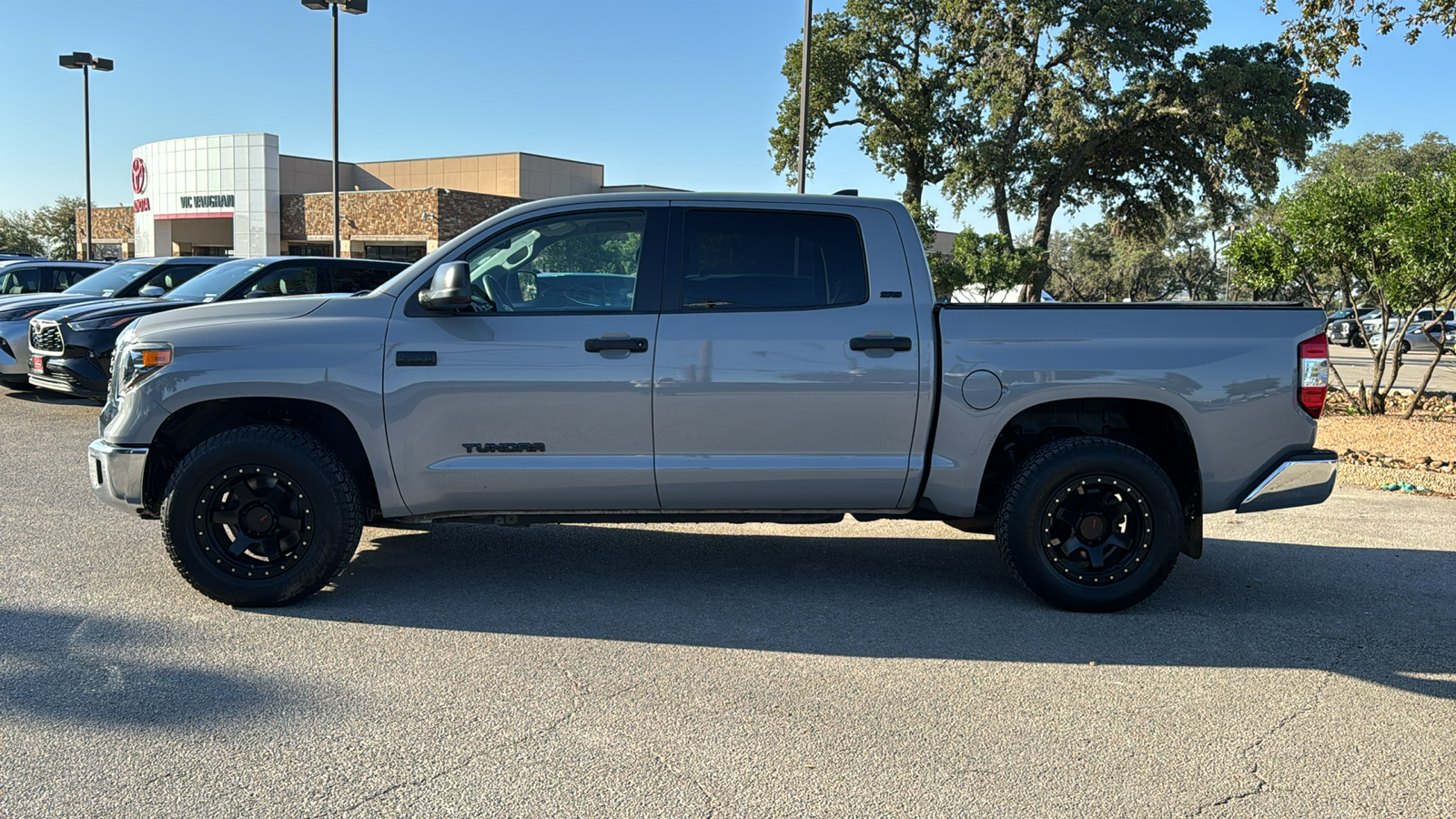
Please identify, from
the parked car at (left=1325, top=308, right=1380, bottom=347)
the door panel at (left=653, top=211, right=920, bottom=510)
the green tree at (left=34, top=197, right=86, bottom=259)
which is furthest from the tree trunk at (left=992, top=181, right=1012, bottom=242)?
the green tree at (left=34, top=197, right=86, bottom=259)

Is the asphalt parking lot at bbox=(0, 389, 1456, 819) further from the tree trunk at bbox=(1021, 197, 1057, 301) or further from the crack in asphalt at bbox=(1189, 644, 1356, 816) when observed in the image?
the tree trunk at bbox=(1021, 197, 1057, 301)

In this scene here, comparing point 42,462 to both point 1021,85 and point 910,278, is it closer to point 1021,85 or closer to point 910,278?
point 910,278

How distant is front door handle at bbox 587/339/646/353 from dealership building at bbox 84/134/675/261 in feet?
107

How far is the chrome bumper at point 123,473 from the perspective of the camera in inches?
204

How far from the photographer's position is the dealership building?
132 ft

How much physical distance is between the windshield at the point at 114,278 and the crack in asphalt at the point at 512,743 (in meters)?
11.7

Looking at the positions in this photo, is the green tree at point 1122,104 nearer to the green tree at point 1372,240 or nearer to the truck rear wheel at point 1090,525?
the green tree at point 1372,240

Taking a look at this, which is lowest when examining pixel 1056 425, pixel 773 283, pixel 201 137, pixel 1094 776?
pixel 1094 776

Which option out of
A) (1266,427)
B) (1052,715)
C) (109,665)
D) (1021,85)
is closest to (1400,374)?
(1021,85)

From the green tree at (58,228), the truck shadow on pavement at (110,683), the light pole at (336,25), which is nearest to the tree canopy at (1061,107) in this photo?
the light pole at (336,25)

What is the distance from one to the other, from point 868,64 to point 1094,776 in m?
33.5

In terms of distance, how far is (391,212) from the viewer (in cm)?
4022

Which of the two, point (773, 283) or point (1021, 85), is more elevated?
point (1021, 85)

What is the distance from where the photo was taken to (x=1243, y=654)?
485 cm
